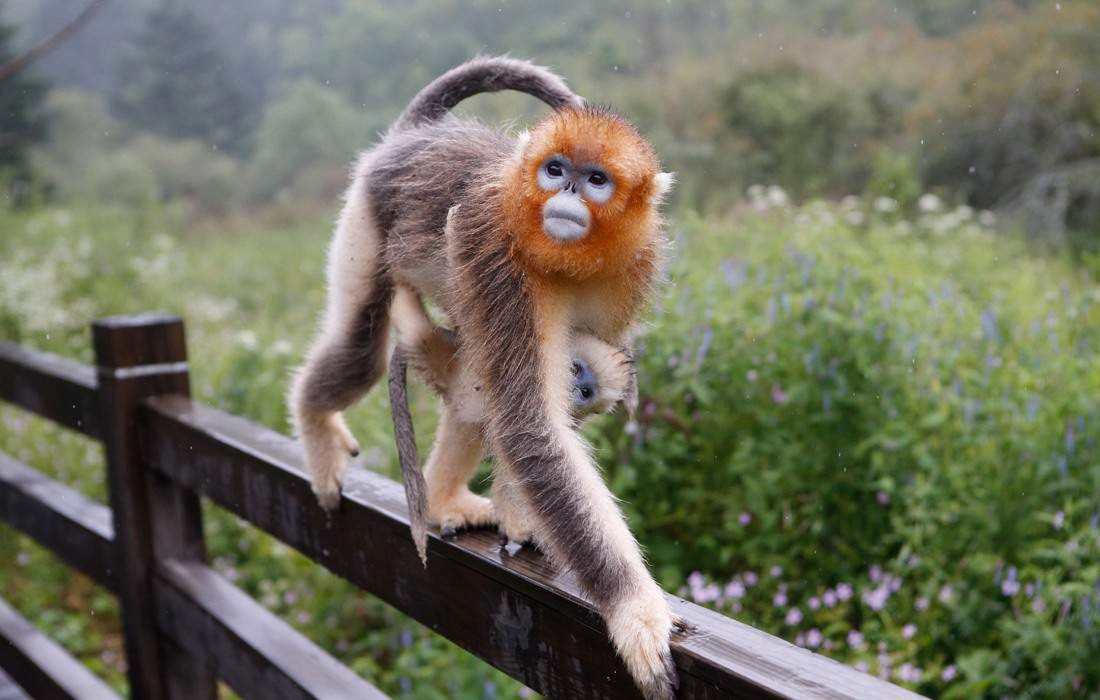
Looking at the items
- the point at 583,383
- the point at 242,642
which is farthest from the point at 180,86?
the point at 583,383

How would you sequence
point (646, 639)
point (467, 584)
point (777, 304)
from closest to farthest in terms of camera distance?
point (646, 639), point (467, 584), point (777, 304)

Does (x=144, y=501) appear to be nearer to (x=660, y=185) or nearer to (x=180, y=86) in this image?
(x=660, y=185)

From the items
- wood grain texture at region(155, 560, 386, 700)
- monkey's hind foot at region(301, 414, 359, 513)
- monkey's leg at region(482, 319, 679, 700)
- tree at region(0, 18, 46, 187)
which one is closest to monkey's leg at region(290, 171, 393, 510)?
monkey's hind foot at region(301, 414, 359, 513)

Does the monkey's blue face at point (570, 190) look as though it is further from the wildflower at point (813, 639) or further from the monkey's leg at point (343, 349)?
the wildflower at point (813, 639)

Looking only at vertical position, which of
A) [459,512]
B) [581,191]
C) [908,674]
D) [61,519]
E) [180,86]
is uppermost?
[180,86]

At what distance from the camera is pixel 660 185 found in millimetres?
1366

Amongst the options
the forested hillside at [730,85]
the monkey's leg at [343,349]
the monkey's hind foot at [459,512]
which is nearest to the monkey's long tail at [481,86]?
the monkey's leg at [343,349]

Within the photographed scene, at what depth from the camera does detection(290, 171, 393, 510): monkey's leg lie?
1.81 meters

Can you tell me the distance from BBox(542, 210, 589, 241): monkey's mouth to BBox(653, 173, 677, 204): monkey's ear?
12 centimetres

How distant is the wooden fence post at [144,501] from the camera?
94.5 inches

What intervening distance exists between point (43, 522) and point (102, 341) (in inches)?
32.9

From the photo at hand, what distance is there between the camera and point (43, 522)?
114 inches

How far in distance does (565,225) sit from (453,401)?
0.54 metres

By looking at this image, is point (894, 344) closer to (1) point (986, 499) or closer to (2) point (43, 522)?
(1) point (986, 499)
